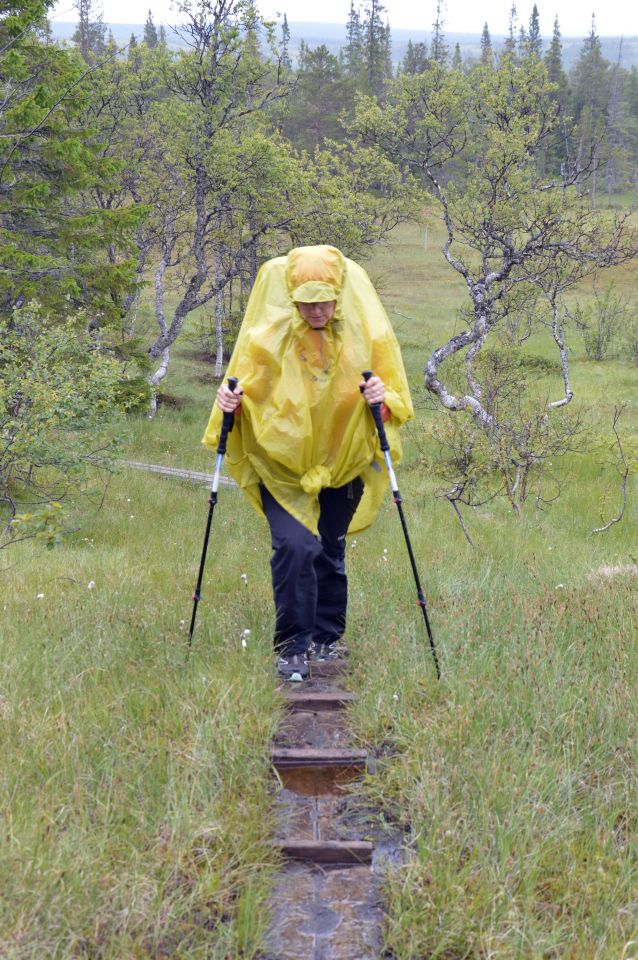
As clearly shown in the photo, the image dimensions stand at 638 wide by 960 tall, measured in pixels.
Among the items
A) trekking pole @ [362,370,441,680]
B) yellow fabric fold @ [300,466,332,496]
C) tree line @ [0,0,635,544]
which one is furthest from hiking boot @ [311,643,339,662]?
tree line @ [0,0,635,544]

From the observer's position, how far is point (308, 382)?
13.7 ft

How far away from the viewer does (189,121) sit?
17047mm

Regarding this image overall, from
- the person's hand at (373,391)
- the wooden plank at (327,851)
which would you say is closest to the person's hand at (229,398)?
the person's hand at (373,391)

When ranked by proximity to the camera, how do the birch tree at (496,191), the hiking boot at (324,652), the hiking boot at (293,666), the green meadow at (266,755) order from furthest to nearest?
1. the birch tree at (496,191)
2. the hiking boot at (324,652)
3. the hiking boot at (293,666)
4. the green meadow at (266,755)

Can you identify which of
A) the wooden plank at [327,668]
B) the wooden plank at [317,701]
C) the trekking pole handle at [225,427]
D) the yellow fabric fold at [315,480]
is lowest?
the wooden plank at [327,668]

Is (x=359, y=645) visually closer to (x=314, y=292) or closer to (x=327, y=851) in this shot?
(x=327, y=851)

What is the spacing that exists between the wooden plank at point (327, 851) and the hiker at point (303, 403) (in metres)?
1.39

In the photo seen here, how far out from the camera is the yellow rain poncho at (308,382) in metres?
4.11

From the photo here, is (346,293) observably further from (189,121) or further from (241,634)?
(189,121)

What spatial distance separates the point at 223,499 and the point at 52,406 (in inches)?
164

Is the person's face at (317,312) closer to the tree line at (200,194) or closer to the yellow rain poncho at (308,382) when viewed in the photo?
the yellow rain poncho at (308,382)

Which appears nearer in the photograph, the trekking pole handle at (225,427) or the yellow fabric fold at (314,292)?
the yellow fabric fold at (314,292)

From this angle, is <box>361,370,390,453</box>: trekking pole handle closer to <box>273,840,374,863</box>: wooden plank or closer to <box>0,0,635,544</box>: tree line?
<box>273,840,374,863</box>: wooden plank

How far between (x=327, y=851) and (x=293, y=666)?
1.49m
